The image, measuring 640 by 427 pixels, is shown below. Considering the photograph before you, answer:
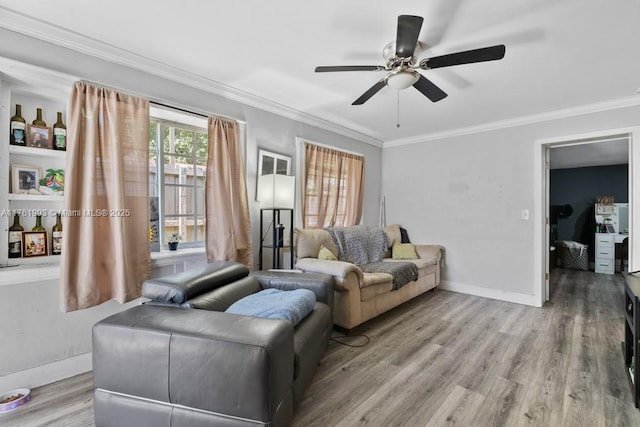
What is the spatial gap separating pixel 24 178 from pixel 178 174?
1089mm

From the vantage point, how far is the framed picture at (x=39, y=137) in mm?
2082

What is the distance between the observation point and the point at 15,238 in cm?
202

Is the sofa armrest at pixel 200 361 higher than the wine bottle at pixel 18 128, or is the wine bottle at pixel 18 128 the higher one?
the wine bottle at pixel 18 128

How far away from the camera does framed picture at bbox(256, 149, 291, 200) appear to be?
331 centimetres

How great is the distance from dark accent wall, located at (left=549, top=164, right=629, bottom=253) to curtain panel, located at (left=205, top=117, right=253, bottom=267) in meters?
7.46

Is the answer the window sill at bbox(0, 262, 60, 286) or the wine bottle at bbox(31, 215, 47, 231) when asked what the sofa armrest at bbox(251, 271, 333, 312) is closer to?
the window sill at bbox(0, 262, 60, 286)

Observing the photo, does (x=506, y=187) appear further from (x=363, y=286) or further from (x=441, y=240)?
(x=363, y=286)

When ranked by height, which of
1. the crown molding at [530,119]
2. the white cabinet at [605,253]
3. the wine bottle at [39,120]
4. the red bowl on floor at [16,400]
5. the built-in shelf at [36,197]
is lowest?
the red bowl on floor at [16,400]

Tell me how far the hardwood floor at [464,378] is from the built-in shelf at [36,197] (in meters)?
1.29

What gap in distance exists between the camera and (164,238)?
2799mm

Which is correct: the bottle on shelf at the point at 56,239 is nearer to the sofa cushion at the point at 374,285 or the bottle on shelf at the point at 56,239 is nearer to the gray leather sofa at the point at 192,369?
the gray leather sofa at the point at 192,369

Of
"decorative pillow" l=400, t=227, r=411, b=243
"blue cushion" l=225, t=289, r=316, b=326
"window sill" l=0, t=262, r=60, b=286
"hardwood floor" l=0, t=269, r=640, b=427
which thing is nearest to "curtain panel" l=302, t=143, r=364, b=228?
"decorative pillow" l=400, t=227, r=411, b=243

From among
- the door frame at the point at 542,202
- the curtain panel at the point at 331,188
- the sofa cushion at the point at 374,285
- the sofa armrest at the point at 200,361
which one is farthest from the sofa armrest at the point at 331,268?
the door frame at the point at 542,202

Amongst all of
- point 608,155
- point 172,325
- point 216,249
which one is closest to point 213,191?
point 216,249
